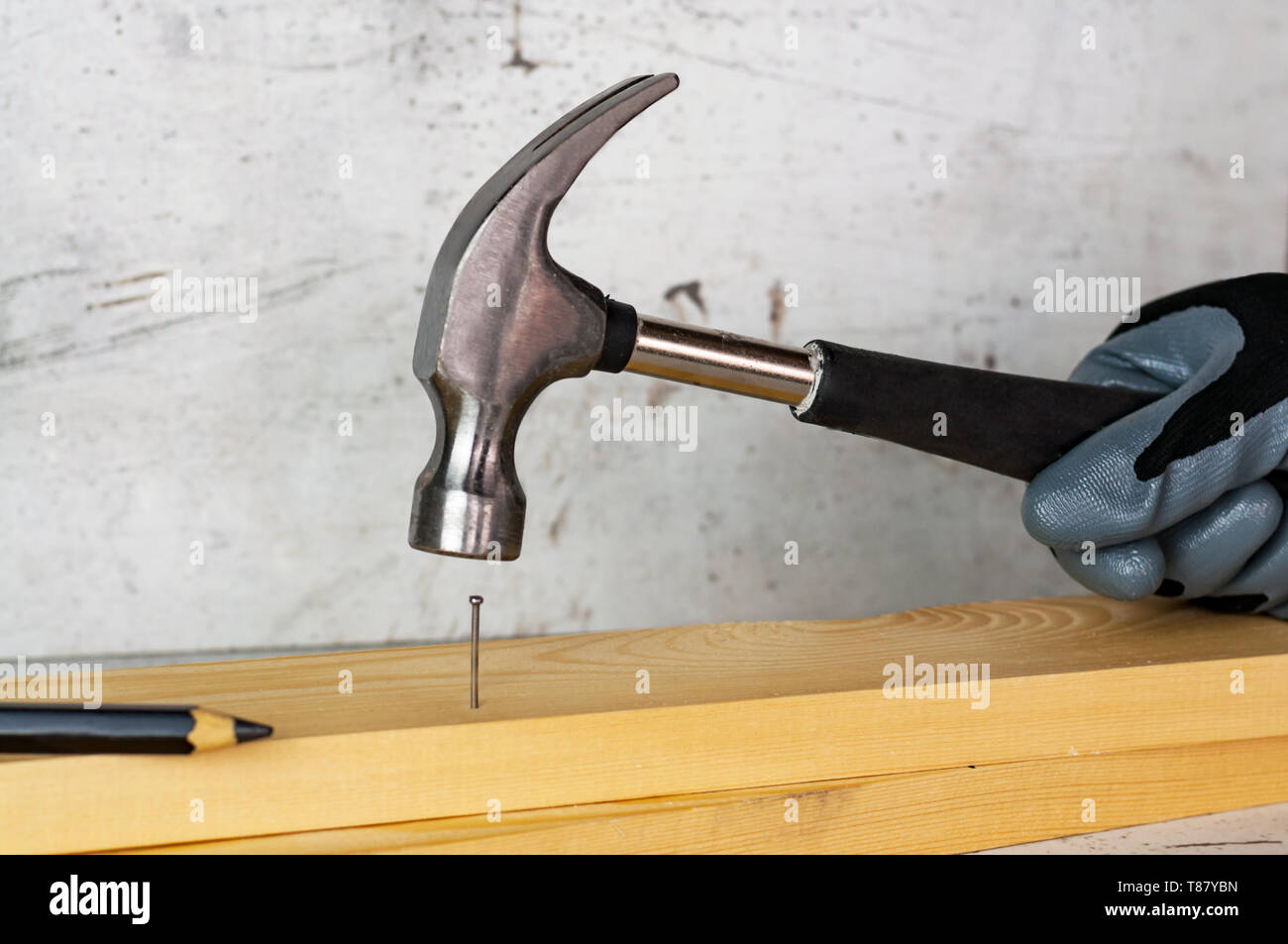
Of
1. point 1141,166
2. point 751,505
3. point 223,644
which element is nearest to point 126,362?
point 223,644

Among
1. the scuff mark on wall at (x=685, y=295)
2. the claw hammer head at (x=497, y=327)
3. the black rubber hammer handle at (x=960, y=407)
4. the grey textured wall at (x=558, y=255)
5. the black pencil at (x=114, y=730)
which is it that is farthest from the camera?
the scuff mark on wall at (x=685, y=295)

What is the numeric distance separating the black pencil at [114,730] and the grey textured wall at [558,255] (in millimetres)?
767

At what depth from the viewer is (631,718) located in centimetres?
83

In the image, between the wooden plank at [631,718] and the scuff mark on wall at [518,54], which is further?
the scuff mark on wall at [518,54]

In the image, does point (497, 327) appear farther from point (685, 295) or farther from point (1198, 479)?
point (685, 295)

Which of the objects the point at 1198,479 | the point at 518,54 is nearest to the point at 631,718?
the point at 1198,479

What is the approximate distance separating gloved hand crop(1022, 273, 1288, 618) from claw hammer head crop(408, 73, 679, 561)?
460mm

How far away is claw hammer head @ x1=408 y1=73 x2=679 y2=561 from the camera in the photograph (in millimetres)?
812

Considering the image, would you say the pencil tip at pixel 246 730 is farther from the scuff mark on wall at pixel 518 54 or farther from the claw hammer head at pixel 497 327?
the scuff mark on wall at pixel 518 54

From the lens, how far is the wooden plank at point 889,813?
0.80m

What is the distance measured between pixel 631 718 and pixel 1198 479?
1.76 ft

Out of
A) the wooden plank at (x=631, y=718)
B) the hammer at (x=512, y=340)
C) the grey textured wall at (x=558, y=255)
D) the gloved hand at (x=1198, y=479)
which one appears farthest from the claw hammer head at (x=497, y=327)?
the grey textured wall at (x=558, y=255)

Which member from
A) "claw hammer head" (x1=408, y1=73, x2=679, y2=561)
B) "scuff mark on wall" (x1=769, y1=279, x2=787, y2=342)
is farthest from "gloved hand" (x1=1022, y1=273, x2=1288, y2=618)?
"scuff mark on wall" (x1=769, y1=279, x2=787, y2=342)
